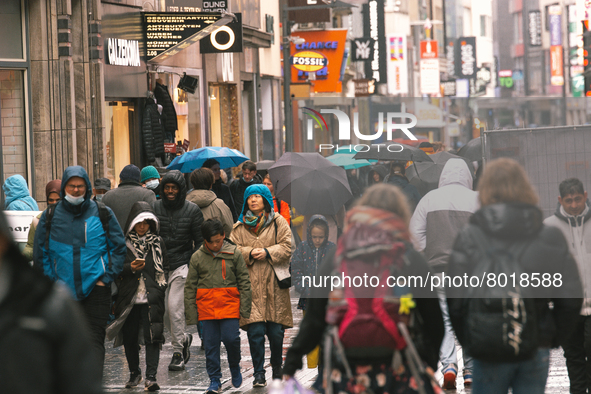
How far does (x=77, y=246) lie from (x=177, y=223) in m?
1.89

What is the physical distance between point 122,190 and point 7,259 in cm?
820

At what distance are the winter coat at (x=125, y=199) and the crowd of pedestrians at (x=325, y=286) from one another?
16 mm

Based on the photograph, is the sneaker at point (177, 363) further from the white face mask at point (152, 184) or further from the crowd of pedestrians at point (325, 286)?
the white face mask at point (152, 184)

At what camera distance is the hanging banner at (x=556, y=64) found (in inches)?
3029

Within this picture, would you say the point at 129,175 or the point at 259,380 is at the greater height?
the point at 129,175

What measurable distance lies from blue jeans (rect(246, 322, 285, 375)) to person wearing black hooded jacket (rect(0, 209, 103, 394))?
243 inches

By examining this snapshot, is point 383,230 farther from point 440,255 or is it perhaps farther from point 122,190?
point 122,190

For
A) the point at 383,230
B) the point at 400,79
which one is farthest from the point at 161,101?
the point at 400,79

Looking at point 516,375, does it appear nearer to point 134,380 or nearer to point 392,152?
point 392,152

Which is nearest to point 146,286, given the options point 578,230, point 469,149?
point 469,149

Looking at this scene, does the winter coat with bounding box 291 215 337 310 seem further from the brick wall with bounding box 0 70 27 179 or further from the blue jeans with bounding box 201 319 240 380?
the brick wall with bounding box 0 70 27 179

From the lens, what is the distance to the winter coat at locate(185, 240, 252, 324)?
26.9 ft

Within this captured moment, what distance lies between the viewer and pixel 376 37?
178 ft

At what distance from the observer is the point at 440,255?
740 cm
